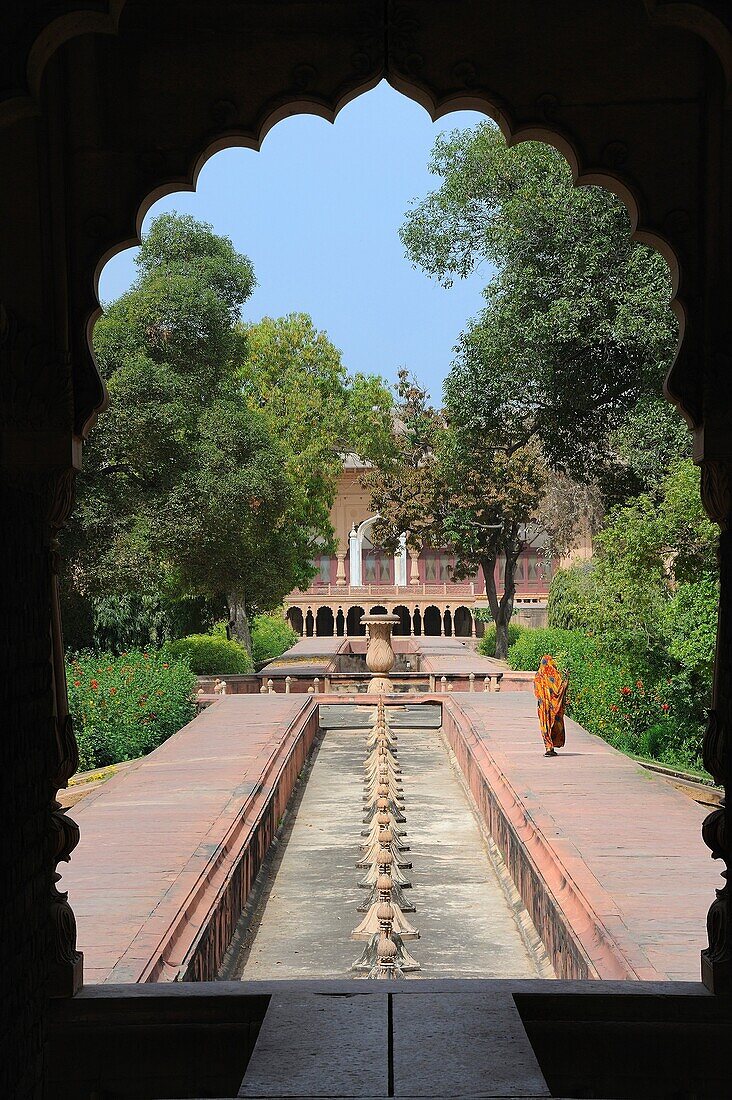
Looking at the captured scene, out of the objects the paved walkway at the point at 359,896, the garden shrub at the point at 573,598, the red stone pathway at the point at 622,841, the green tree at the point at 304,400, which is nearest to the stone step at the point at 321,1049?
the red stone pathway at the point at 622,841

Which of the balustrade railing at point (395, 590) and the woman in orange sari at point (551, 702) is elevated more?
the balustrade railing at point (395, 590)

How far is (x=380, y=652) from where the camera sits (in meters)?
21.0

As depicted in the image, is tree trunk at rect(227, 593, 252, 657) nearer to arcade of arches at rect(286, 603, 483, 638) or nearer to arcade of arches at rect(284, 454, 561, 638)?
arcade of arches at rect(284, 454, 561, 638)

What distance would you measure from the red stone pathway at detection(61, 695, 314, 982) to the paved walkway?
0.60 m

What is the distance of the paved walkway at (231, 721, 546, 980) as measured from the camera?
6.60 m

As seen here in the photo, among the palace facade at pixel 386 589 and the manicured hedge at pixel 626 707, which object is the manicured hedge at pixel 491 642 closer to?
the palace facade at pixel 386 589

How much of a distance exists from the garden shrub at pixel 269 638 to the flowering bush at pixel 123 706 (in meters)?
12.9

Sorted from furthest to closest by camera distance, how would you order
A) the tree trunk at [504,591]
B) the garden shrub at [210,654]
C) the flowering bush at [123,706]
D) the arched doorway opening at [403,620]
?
the arched doorway opening at [403,620] < the tree trunk at [504,591] < the garden shrub at [210,654] < the flowering bush at [123,706]

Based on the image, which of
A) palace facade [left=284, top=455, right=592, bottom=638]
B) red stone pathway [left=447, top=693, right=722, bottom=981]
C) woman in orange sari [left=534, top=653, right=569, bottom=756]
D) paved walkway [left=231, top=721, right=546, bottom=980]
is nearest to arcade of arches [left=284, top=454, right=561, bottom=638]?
palace facade [left=284, top=455, right=592, bottom=638]

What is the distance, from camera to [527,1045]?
9.49ft

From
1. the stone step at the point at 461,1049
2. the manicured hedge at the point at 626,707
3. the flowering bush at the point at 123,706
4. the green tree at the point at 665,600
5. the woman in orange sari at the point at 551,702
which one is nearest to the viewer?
the stone step at the point at 461,1049

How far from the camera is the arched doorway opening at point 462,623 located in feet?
149

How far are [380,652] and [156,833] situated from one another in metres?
13.8

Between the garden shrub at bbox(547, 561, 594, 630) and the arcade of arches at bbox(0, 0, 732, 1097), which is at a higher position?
the arcade of arches at bbox(0, 0, 732, 1097)
